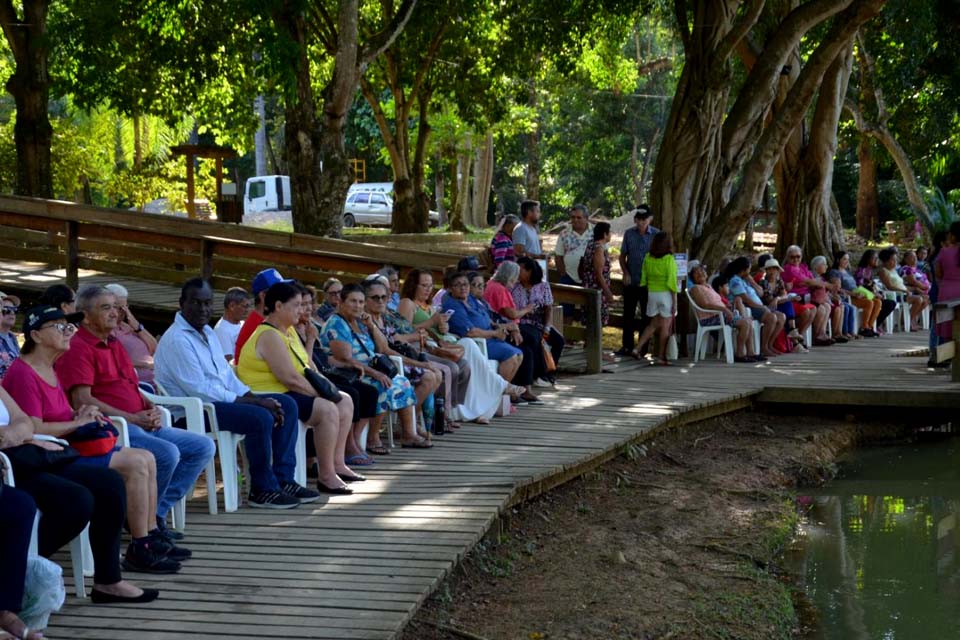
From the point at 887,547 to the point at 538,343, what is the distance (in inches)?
148

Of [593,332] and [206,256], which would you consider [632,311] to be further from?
[206,256]

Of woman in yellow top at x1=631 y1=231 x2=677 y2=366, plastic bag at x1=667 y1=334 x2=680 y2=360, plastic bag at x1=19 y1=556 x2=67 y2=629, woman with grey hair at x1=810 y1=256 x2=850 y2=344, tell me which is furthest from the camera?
woman with grey hair at x1=810 y1=256 x2=850 y2=344

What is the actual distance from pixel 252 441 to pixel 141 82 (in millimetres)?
13944

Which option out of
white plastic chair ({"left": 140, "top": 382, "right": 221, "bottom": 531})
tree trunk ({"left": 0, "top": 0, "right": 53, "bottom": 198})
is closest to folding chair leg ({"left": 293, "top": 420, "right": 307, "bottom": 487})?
white plastic chair ({"left": 140, "top": 382, "right": 221, "bottom": 531})

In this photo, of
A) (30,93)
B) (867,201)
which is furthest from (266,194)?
(30,93)

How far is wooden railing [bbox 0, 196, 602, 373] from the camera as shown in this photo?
41.8 feet

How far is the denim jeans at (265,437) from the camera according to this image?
6742mm

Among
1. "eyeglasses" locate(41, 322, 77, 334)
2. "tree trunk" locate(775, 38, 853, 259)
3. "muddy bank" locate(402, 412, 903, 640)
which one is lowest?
"muddy bank" locate(402, 412, 903, 640)

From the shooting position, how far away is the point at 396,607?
5180 millimetres

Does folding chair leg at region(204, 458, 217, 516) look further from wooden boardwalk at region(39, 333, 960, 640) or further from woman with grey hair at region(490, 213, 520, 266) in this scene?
woman with grey hair at region(490, 213, 520, 266)

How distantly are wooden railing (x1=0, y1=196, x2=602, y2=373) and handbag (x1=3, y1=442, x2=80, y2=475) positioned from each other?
22.7 feet

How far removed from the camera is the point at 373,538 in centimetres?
626

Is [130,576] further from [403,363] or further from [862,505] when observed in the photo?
[862,505]

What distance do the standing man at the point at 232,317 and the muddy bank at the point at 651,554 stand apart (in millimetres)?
2087
